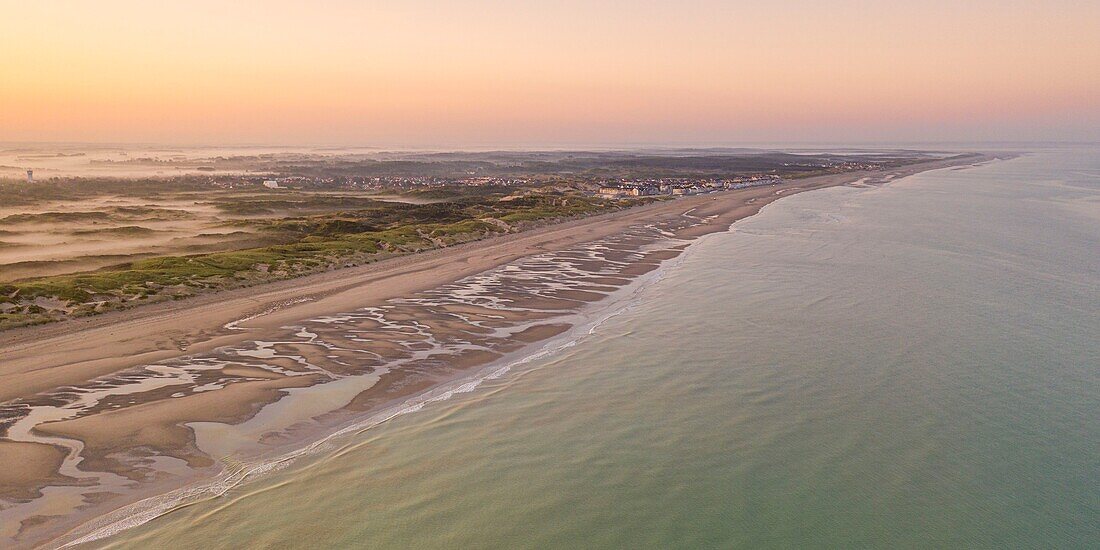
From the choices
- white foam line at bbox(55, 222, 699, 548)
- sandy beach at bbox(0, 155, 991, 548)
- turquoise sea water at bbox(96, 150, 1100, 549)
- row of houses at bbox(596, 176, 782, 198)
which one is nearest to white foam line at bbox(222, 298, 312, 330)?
sandy beach at bbox(0, 155, 991, 548)

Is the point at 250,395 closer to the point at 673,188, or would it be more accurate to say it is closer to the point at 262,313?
the point at 262,313

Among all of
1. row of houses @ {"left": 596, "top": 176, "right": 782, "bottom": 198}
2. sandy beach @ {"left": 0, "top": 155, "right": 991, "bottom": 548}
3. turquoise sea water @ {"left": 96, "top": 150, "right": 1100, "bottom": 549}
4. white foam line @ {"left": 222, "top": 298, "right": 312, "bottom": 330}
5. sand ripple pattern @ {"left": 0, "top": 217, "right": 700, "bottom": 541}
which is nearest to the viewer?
turquoise sea water @ {"left": 96, "top": 150, "right": 1100, "bottom": 549}

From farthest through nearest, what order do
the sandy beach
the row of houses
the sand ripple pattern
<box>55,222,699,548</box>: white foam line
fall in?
1. the row of houses
2. the sandy beach
3. the sand ripple pattern
4. <box>55,222,699,548</box>: white foam line

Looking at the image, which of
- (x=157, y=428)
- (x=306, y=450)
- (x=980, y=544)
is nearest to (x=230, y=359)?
(x=157, y=428)

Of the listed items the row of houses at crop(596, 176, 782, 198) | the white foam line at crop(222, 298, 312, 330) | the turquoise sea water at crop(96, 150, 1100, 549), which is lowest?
the turquoise sea water at crop(96, 150, 1100, 549)

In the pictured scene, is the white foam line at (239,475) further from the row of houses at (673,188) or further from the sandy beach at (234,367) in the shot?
the row of houses at (673,188)

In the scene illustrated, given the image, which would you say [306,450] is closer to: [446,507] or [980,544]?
[446,507]

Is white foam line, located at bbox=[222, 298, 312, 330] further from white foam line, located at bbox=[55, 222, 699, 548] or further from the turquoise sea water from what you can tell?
the turquoise sea water
